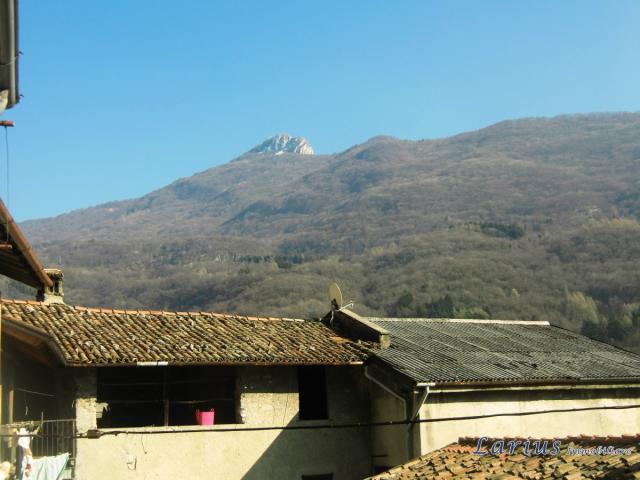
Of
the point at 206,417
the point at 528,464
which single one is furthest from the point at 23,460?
the point at 528,464

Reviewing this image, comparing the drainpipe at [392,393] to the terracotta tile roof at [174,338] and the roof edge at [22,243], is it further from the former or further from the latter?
the roof edge at [22,243]

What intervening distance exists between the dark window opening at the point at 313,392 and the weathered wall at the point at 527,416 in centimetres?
317

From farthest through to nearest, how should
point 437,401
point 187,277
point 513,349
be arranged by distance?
point 187,277
point 513,349
point 437,401

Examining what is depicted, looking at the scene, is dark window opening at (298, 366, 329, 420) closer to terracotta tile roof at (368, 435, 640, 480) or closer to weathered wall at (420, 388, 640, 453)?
weathered wall at (420, 388, 640, 453)

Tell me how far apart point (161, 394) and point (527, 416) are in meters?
9.76

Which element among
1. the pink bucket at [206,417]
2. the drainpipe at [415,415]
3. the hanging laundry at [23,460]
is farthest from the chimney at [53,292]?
the drainpipe at [415,415]

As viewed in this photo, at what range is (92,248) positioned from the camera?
552 ft

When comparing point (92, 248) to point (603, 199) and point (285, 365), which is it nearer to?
point (603, 199)

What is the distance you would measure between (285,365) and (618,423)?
31.9 feet

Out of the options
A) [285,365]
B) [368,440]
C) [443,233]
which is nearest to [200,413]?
[285,365]

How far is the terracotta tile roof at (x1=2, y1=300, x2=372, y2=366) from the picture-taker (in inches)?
791

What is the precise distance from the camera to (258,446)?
2170 centimetres

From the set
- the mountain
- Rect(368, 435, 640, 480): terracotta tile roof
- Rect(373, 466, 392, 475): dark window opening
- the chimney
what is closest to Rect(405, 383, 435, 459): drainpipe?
Rect(368, 435, 640, 480): terracotta tile roof

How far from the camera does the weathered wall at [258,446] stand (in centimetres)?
2016
